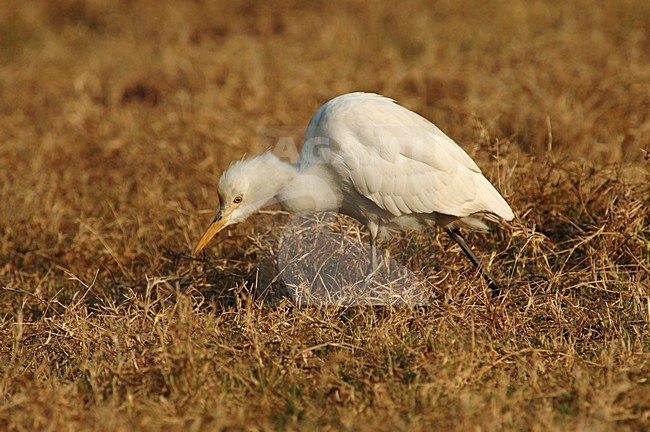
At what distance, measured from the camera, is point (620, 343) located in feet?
11.2

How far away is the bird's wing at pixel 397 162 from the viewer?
13.0 feet

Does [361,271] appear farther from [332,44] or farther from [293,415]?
[332,44]

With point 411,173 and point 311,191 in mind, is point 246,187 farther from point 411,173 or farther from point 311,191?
point 411,173

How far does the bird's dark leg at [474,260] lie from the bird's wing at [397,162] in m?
0.18

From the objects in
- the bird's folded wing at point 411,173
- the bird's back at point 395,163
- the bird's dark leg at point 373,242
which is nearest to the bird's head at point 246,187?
the bird's back at point 395,163

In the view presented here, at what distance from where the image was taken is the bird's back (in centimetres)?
397

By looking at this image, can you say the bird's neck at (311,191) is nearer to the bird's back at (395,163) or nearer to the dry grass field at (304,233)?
the bird's back at (395,163)

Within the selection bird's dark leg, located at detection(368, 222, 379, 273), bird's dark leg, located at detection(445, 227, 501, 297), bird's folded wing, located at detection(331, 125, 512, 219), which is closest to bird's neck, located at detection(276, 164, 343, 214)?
bird's folded wing, located at detection(331, 125, 512, 219)

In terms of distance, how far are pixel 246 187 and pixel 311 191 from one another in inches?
12.6

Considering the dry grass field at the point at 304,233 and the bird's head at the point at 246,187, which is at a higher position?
the bird's head at the point at 246,187

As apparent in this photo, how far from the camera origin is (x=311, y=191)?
402 centimetres

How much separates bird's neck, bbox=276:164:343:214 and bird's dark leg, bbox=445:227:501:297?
63 centimetres

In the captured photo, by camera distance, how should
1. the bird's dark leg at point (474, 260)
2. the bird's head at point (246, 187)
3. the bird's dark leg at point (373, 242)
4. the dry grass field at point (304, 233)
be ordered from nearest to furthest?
the dry grass field at point (304, 233) < the bird's head at point (246, 187) < the bird's dark leg at point (474, 260) < the bird's dark leg at point (373, 242)

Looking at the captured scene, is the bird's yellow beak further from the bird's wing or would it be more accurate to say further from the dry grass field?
the bird's wing
